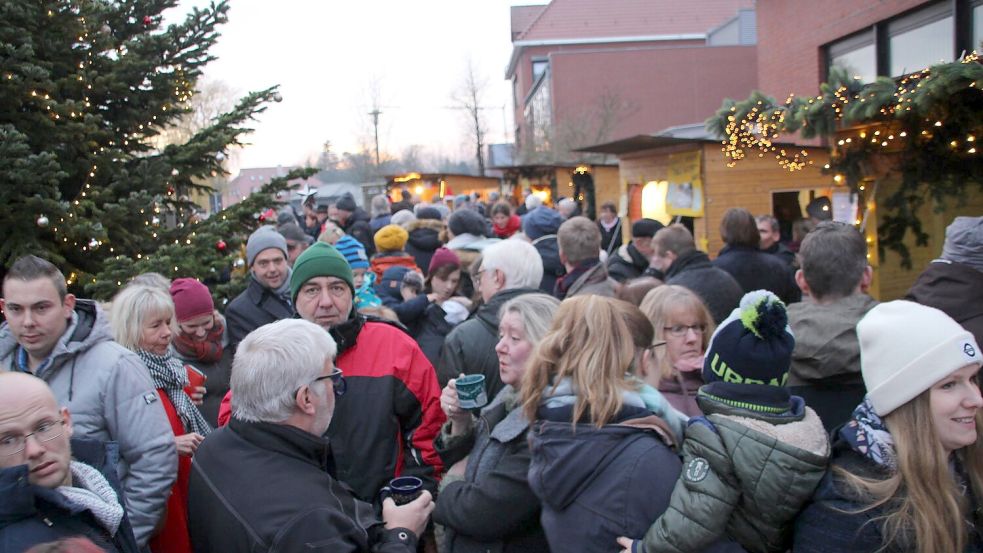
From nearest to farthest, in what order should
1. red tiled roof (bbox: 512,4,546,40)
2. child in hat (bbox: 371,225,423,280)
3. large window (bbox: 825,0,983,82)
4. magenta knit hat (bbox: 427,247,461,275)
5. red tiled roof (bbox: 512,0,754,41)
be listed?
magenta knit hat (bbox: 427,247,461,275) < child in hat (bbox: 371,225,423,280) < large window (bbox: 825,0,983,82) < red tiled roof (bbox: 512,0,754,41) < red tiled roof (bbox: 512,4,546,40)

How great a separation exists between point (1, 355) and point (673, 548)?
304 cm

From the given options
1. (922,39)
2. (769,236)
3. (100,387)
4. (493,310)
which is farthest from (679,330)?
(922,39)

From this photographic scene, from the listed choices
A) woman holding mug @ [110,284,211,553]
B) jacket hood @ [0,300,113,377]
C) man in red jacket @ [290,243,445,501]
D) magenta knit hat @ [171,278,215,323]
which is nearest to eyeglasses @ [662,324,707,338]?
man in red jacket @ [290,243,445,501]

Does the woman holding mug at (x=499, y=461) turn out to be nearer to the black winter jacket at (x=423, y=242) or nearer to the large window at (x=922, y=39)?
the black winter jacket at (x=423, y=242)

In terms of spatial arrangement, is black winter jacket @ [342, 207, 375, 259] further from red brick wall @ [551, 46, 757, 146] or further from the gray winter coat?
red brick wall @ [551, 46, 757, 146]

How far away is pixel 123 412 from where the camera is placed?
3.27 m

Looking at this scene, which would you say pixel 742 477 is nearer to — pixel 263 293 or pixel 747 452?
pixel 747 452

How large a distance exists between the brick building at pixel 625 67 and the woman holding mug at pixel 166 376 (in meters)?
32.7

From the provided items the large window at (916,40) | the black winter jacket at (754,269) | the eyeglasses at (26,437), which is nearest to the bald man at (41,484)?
the eyeglasses at (26,437)

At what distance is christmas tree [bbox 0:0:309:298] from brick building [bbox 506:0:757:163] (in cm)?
2881

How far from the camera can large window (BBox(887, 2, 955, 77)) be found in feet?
35.1

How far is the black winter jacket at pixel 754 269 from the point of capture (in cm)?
612

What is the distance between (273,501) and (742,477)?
4.77 ft

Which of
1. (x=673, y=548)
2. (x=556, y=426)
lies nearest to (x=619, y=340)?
(x=556, y=426)
